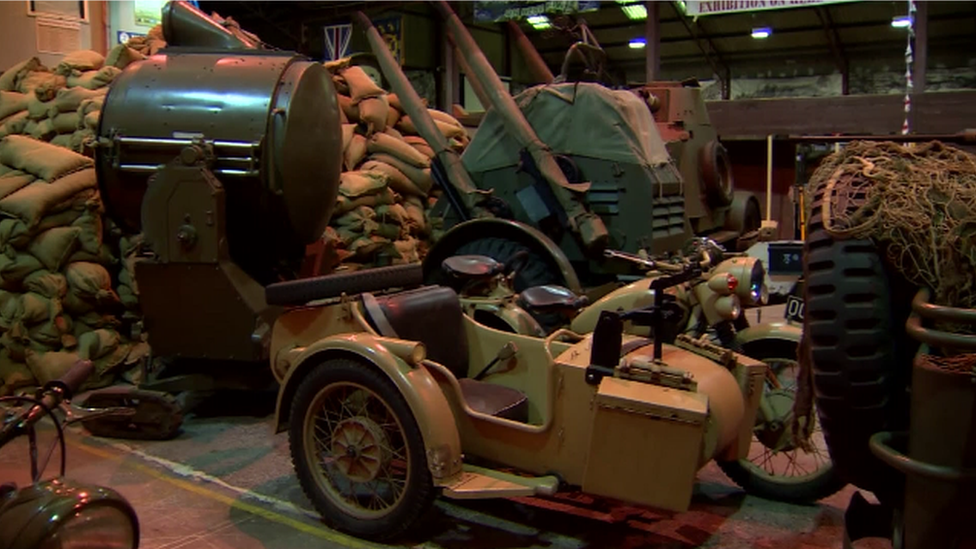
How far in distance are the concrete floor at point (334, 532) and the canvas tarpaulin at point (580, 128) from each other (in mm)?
2942

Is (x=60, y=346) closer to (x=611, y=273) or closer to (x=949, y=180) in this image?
(x=611, y=273)

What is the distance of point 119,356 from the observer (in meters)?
6.27

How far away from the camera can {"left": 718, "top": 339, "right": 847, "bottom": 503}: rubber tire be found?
4320mm

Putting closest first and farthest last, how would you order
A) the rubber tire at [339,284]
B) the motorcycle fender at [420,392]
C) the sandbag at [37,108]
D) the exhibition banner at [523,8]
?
the motorcycle fender at [420,392] < the rubber tire at [339,284] < the sandbag at [37,108] < the exhibition banner at [523,8]

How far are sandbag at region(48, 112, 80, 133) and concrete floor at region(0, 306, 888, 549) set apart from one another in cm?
267

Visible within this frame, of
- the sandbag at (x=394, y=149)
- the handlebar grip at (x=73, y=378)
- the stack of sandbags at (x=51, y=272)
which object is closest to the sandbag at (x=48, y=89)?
the stack of sandbags at (x=51, y=272)

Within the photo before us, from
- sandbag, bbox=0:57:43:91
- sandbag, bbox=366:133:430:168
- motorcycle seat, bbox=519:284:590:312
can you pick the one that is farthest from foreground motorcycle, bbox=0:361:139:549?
sandbag, bbox=366:133:430:168

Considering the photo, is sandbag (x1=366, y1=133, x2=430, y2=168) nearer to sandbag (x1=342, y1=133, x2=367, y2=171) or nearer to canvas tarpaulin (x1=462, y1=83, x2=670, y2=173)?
sandbag (x1=342, y1=133, x2=367, y2=171)

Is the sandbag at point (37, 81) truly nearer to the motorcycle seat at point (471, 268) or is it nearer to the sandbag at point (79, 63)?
the sandbag at point (79, 63)

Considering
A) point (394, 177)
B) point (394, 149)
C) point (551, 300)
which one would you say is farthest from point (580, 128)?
point (551, 300)

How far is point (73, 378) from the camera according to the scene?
102 inches

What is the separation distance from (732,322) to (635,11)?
42.8 ft

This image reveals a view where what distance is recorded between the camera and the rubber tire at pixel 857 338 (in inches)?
98.8

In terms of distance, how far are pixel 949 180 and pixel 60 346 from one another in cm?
532
